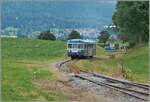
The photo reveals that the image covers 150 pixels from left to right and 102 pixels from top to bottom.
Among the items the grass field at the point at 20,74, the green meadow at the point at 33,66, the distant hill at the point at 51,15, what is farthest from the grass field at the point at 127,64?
the distant hill at the point at 51,15

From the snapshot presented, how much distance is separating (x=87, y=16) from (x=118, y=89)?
137 inches

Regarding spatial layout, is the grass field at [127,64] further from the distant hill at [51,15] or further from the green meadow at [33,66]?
the distant hill at [51,15]

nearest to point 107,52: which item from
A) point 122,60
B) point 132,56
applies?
point 122,60

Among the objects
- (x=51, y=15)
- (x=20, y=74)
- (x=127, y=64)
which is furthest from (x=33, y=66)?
(x=127, y=64)

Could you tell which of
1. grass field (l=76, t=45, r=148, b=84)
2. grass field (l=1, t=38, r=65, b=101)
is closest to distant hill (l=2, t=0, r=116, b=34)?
grass field (l=1, t=38, r=65, b=101)

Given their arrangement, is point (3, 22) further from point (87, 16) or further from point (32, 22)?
point (87, 16)

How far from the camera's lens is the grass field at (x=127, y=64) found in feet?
62.2

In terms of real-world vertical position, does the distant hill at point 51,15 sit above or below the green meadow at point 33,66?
above

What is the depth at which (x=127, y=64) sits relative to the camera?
71.1 feet

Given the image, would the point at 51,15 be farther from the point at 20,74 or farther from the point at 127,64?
the point at 127,64

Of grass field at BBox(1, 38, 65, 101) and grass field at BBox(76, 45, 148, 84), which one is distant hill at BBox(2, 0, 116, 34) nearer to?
grass field at BBox(1, 38, 65, 101)

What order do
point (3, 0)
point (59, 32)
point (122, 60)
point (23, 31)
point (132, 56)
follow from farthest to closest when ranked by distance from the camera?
point (132, 56)
point (122, 60)
point (59, 32)
point (23, 31)
point (3, 0)

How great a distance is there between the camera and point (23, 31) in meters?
7.60

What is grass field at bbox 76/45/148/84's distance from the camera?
62.2 feet
